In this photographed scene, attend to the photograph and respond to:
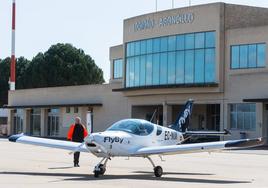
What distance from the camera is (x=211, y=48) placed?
4956cm

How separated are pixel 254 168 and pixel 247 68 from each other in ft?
84.5

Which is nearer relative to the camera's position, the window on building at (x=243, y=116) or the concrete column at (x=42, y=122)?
the window on building at (x=243, y=116)

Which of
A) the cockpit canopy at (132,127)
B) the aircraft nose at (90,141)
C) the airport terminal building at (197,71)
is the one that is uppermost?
the airport terminal building at (197,71)

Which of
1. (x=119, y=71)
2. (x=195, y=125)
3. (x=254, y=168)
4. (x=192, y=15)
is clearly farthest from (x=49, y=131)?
(x=254, y=168)

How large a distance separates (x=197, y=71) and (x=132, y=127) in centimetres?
3166

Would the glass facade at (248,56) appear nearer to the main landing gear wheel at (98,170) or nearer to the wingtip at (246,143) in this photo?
the wingtip at (246,143)

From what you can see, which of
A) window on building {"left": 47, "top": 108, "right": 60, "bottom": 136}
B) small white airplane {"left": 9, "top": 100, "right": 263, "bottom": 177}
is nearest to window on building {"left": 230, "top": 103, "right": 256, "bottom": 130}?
window on building {"left": 47, "top": 108, "right": 60, "bottom": 136}

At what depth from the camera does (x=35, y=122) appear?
71125 mm

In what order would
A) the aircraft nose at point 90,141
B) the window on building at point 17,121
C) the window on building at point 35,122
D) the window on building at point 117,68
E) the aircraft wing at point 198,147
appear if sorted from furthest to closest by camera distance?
the window on building at point 17,121, the window on building at point 35,122, the window on building at point 117,68, the aircraft nose at point 90,141, the aircraft wing at point 198,147

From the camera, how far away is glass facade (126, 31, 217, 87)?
49.9 meters

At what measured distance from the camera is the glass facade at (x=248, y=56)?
47.2 metres

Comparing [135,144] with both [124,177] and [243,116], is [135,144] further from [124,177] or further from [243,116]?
[243,116]

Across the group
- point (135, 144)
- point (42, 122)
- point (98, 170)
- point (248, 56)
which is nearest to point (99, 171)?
point (98, 170)

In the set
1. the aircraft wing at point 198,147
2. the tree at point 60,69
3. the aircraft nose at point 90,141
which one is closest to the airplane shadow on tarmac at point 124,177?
the aircraft wing at point 198,147
